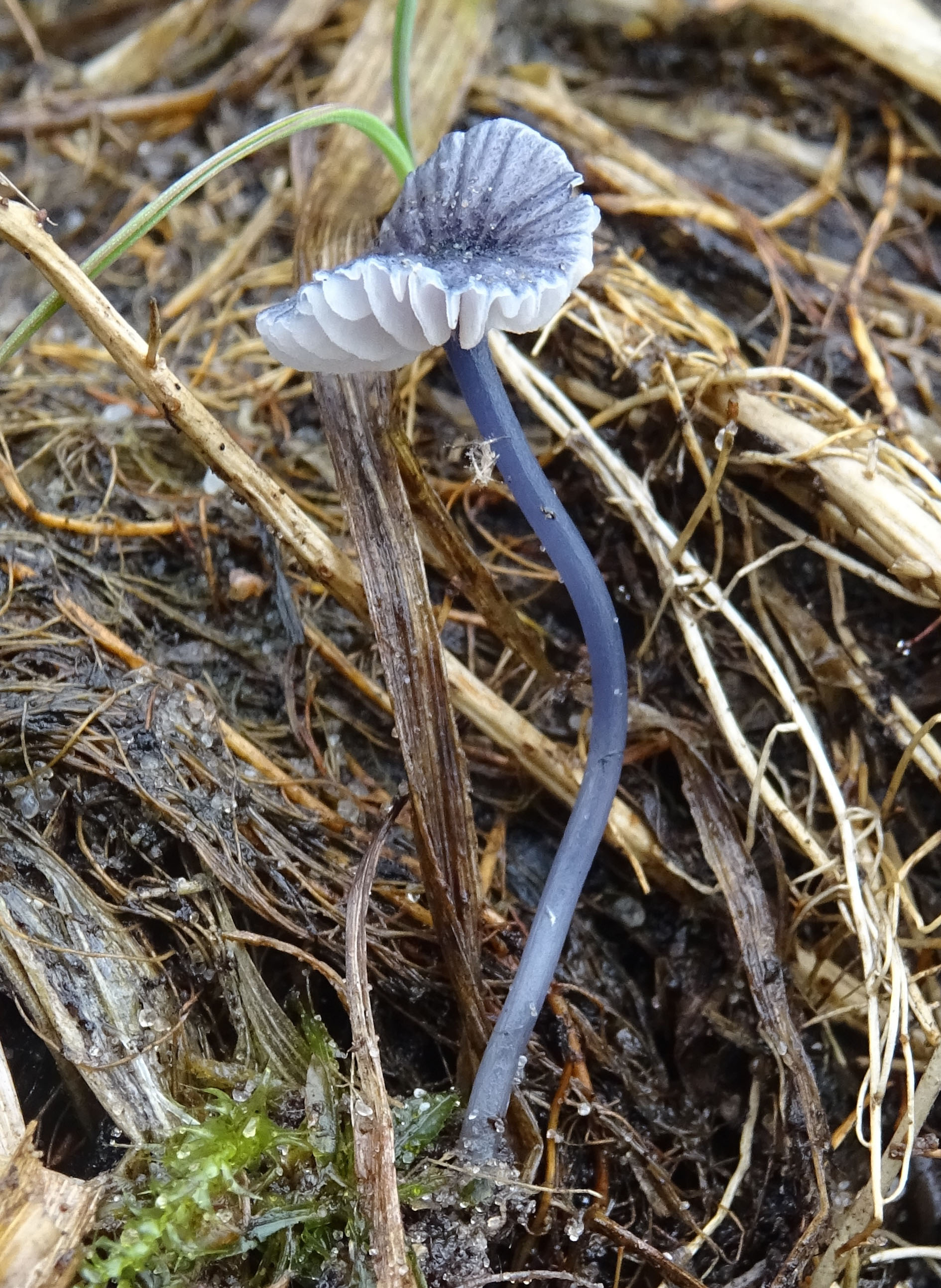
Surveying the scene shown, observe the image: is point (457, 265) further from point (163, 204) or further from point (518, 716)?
point (518, 716)

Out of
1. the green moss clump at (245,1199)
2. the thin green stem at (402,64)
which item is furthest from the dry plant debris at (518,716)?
the thin green stem at (402,64)

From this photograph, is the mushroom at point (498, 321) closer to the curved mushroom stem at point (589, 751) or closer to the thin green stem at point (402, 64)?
the curved mushroom stem at point (589, 751)

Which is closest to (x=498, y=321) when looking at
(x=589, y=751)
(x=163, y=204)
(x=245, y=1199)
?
(x=163, y=204)

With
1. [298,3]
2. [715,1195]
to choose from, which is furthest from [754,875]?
[298,3]

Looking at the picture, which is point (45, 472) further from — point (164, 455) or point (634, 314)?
point (634, 314)

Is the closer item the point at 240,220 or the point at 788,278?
the point at 788,278

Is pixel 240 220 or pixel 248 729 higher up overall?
pixel 240 220

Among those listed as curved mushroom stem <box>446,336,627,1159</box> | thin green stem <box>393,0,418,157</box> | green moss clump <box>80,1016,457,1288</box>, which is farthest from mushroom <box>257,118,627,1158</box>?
thin green stem <box>393,0,418,157</box>
